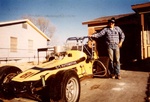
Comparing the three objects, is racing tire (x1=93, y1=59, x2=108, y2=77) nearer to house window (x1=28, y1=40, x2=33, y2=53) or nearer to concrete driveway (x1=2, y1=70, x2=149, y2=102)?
concrete driveway (x1=2, y1=70, x2=149, y2=102)

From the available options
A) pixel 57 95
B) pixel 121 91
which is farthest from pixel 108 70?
pixel 57 95

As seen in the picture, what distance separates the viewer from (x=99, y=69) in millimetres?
6020

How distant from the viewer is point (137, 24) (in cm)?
1262

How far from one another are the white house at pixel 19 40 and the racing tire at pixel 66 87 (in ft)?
57.2

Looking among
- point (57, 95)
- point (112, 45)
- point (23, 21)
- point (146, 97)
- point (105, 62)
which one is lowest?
point (146, 97)

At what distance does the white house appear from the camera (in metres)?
20.0

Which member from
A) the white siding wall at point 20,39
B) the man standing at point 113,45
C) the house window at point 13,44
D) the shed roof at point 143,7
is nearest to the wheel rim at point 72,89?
the man standing at point 113,45

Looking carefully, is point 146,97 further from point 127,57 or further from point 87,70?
point 127,57

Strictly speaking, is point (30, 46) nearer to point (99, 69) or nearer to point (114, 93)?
point (99, 69)

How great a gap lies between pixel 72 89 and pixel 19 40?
66.0 ft

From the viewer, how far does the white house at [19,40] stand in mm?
20016

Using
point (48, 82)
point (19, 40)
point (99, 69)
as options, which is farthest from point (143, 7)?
point (19, 40)

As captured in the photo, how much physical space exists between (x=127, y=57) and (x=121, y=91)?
942cm

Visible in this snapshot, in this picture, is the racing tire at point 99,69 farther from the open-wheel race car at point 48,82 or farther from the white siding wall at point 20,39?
the white siding wall at point 20,39
